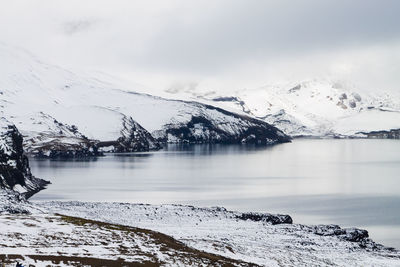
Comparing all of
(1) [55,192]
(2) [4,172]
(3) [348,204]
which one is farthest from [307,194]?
(2) [4,172]

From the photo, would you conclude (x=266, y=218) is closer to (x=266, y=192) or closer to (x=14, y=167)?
(x=266, y=192)

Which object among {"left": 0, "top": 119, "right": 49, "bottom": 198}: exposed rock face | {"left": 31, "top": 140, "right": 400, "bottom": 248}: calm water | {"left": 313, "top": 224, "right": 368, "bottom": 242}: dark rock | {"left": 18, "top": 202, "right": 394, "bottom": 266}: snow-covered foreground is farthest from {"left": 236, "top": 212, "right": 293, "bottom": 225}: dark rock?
{"left": 0, "top": 119, "right": 49, "bottom": 198}: exposed rock face

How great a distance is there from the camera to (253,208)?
116 metres

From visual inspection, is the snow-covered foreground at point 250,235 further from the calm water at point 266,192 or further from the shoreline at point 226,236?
the calm water at point 266,192

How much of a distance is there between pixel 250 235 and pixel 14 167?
83.8 meters

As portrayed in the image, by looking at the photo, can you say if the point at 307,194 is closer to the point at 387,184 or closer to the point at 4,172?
the point at 387,184

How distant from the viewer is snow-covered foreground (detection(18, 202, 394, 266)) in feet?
198

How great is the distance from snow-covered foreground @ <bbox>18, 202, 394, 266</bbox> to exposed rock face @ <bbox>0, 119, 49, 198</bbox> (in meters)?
32.5

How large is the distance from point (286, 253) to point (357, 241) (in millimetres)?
18725

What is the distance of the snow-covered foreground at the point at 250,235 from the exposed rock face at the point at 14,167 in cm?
3249

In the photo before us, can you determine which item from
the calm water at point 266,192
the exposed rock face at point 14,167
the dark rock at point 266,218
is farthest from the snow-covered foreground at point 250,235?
the exposed rock face at point 14,167

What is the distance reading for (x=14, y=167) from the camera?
139m

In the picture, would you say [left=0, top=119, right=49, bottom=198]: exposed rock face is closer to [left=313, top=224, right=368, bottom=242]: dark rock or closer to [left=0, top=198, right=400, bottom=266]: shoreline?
[left=0, top=198, right=400, bottom=266]: shoreline

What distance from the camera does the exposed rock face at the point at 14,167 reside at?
132125mm
